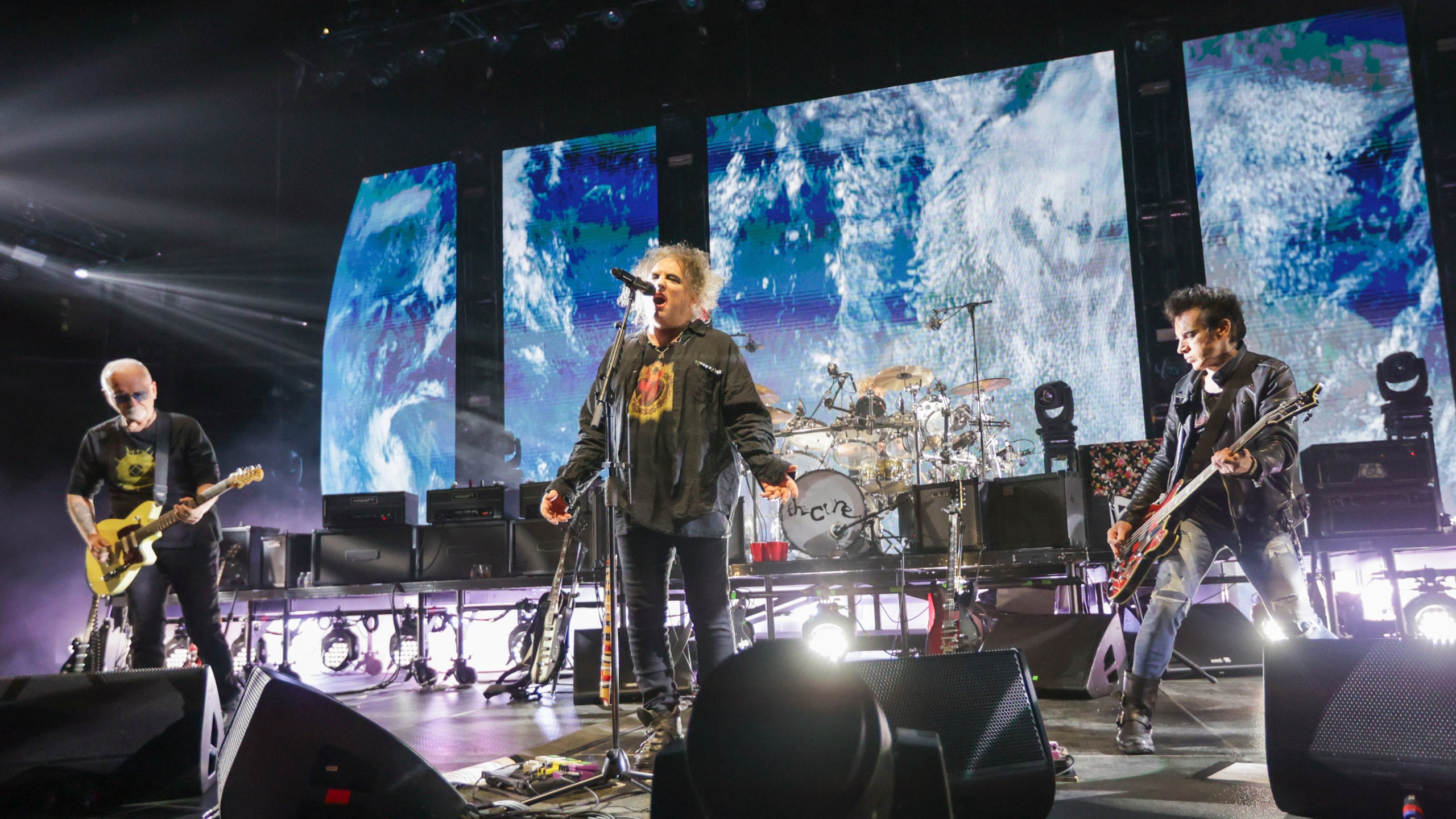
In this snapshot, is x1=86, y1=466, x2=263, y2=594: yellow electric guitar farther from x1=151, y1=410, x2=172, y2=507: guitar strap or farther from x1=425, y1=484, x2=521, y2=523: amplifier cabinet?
x1=425, y1=484, x2=521, y2=523: amplifier cabinet

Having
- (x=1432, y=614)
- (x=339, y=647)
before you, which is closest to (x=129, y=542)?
(x=339, y=647)

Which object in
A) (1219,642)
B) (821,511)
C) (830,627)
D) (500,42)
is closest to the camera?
(1219,642)

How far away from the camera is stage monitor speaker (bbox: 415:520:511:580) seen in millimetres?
7586

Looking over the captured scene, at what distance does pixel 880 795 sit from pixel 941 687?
98 cm

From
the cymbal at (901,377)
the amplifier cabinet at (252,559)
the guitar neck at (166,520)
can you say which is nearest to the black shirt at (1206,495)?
the guitar neck at (166,520)

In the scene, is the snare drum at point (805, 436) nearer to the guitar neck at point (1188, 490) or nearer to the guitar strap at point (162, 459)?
the guitar neck at point (1188, 490)

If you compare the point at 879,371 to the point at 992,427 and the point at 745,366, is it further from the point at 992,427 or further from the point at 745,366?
the point at 745,366

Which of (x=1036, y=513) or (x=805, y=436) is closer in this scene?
(x=1036, y=513)

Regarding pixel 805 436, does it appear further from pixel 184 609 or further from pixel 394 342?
pixel 184 609

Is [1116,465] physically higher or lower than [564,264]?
lower

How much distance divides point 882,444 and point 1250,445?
16.8 ft

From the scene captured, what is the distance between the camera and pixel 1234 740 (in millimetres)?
3559

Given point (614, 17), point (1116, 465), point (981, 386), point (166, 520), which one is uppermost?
point (614, 17)

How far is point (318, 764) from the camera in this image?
2291 mm
